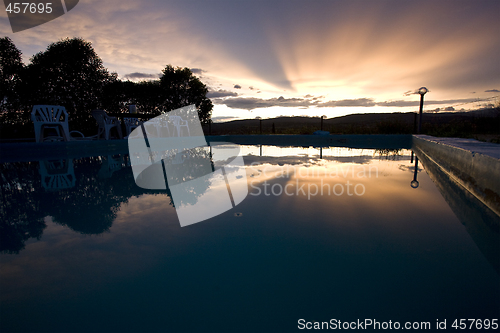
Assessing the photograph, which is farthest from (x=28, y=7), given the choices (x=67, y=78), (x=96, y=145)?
(x=67, y=78)

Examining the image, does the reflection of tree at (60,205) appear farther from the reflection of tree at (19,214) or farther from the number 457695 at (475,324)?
the number 457695 at (475,324)

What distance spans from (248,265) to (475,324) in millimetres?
770

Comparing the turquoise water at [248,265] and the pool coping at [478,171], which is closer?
the turquoise water at [248,265]

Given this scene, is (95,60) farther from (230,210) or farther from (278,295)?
(278,295)

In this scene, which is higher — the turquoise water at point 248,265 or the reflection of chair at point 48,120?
the reflection of chair at point 48,120

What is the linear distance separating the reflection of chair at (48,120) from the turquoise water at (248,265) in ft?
16.3

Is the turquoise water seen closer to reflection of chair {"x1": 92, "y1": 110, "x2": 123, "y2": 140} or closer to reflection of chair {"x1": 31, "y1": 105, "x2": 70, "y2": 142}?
reflection of chair {"x1": 31, "y1": 105, "x2": 70, "y2": 142}

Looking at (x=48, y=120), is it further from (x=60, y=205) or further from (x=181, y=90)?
(x=181, y=90)

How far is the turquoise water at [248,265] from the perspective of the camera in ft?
2.35

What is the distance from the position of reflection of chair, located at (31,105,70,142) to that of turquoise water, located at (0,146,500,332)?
16.3ft

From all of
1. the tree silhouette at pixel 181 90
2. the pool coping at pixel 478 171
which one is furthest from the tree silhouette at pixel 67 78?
the pool coping at pixel 478 171

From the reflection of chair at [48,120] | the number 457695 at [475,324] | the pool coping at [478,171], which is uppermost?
the reflection of chair at [48,120]

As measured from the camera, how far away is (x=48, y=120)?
5.70 metres

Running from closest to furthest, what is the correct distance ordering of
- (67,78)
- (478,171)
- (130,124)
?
(478,171) → (130,124) → (67,78)
